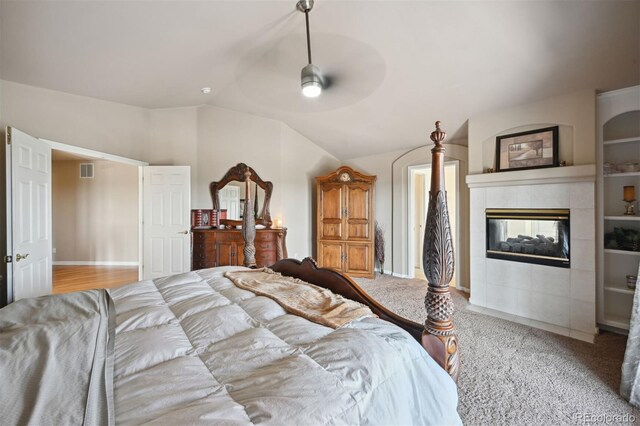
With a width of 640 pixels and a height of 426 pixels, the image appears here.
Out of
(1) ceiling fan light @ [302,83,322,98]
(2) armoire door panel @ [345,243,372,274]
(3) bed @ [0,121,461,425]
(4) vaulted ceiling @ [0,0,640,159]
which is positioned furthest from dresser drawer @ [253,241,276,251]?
(3) bed @ [0,121,461,425]

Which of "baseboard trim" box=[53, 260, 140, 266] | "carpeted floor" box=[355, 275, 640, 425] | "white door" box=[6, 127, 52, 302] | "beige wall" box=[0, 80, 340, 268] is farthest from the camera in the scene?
"baseboard trim" box=[53, 260, 140, 266]

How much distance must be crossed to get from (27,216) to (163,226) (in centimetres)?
184

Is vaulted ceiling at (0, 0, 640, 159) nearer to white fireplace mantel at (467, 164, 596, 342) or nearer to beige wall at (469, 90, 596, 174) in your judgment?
beige wall at (469, 90, 596, 174)

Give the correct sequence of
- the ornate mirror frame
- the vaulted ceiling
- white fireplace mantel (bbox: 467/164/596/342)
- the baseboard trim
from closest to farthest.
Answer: the vaulted ceiling
white fireplace mantel (bbox: 467/164/596/342)
the ornate mirror frame
the baseboard trim

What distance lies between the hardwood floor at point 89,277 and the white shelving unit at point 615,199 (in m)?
6.45

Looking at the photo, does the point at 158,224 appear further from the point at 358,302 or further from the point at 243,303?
the point at 358,302

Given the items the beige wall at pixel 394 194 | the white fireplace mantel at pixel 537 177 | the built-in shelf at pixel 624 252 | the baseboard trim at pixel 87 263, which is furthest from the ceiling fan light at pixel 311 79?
the baseboard trim at pixel 87 263

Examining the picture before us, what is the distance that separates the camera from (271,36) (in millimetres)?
2938

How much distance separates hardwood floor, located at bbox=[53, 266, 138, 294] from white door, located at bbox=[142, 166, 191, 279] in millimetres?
848

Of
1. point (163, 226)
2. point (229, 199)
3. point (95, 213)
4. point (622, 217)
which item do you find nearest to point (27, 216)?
point (163, 226)

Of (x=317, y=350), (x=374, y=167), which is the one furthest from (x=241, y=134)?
(x=317, y=350)

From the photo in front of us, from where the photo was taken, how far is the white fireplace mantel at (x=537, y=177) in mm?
2699

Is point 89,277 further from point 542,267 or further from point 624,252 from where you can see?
point 624,252

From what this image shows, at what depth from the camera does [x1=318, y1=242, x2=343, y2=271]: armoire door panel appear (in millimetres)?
5086
